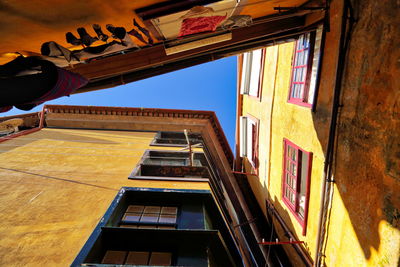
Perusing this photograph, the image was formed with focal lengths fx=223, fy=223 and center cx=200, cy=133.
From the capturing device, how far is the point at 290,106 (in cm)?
643

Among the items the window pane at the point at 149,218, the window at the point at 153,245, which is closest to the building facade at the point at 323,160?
the window at the point at 153,245

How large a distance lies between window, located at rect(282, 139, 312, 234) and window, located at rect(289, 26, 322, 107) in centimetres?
133

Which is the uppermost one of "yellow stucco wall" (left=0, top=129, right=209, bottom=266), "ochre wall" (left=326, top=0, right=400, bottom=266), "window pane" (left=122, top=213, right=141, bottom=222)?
"ochre wall" (left=326, top=0, right=400, bottom=266)

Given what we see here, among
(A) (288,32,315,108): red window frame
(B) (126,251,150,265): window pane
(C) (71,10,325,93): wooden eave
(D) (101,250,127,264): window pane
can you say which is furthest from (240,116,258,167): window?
(D) (101,250,127,264): window pane

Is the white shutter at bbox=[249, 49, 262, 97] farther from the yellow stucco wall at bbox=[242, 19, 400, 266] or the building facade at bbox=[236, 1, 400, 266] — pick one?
the yellow stucco wall at bbox=[242, 19, 400, 266]

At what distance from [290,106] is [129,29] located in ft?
15.9

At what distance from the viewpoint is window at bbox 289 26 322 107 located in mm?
5293

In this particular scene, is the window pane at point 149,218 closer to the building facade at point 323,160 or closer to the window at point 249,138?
the building facade at point 323,160

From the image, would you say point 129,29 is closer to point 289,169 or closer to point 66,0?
point 66,0

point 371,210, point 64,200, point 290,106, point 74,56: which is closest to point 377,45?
point 371,210

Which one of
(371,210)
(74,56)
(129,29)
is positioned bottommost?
(371,210)

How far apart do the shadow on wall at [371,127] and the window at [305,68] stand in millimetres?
1147

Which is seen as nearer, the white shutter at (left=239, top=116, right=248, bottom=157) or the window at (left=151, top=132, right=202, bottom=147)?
the window at (left=151, top=132, right=202, bottom=147)

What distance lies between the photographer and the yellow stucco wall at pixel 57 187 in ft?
11.1
